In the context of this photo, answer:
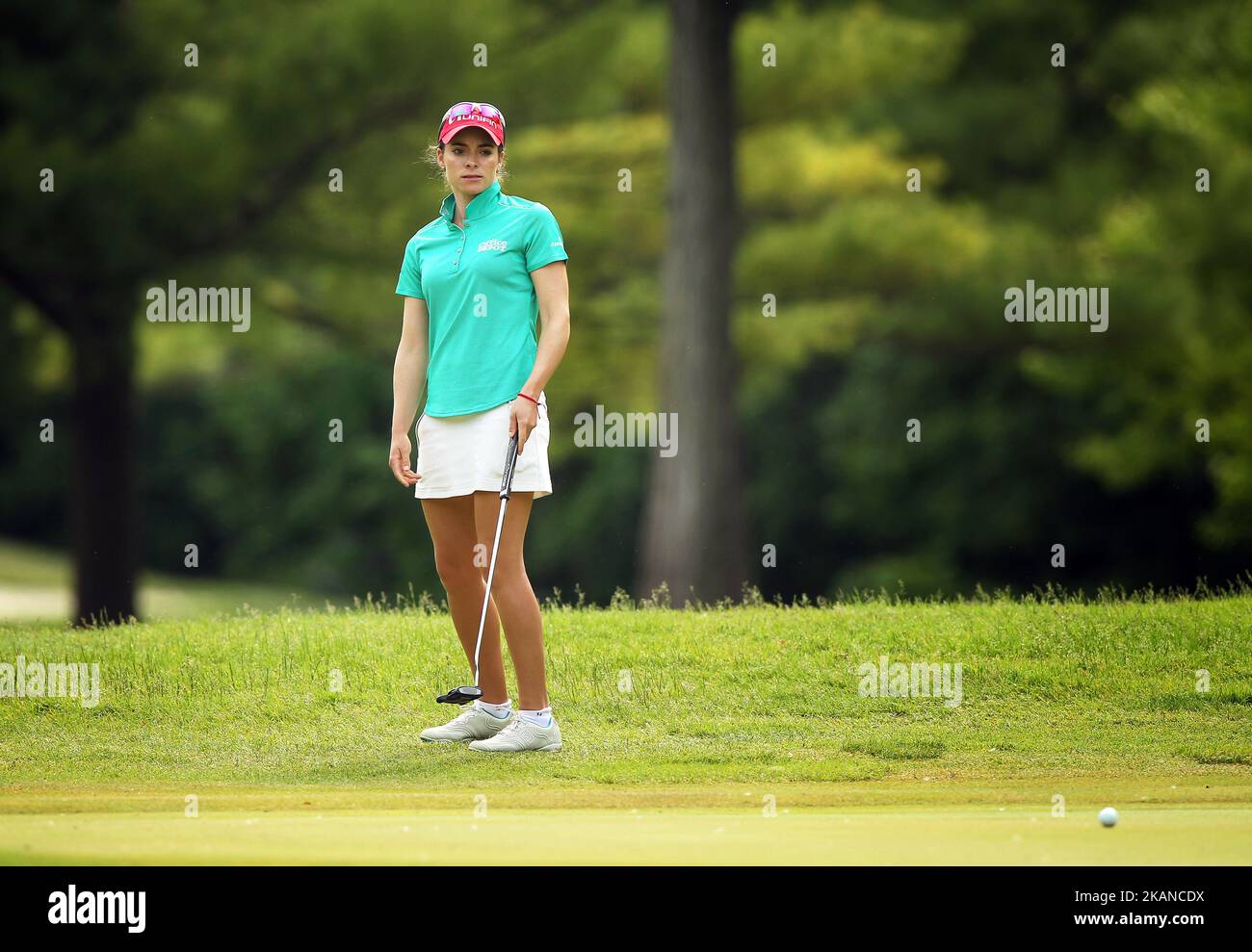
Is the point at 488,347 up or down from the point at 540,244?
down

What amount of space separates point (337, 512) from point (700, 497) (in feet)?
63.4

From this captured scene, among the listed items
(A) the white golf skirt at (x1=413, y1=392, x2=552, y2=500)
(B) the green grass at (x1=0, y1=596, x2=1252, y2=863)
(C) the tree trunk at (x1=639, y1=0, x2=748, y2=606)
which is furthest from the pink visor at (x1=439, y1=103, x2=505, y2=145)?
(C) the tree trunk at (x1=639, y1=0, x2=748, y2=606)

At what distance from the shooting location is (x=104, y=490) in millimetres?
19812

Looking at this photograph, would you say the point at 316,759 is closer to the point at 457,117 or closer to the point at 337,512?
the point at 457,117

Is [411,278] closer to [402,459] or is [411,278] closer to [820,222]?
[402,459]

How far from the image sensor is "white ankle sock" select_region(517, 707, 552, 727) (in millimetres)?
6793

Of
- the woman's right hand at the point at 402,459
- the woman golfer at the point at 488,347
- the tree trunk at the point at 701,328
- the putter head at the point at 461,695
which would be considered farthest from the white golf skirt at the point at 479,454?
the tree trunk at the point at 701,328

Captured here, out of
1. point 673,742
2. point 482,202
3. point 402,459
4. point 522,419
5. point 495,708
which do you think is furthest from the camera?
point 673,742

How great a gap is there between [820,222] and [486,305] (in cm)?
1478

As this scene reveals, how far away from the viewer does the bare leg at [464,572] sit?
262 inches

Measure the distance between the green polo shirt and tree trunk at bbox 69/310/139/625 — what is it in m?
13.1

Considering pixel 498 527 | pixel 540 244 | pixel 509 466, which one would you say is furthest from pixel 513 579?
pixel 540 244

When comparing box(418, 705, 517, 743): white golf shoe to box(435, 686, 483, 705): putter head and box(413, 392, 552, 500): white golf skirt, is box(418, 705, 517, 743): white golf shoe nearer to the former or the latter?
box(435, 686, 483, 705): putter head
